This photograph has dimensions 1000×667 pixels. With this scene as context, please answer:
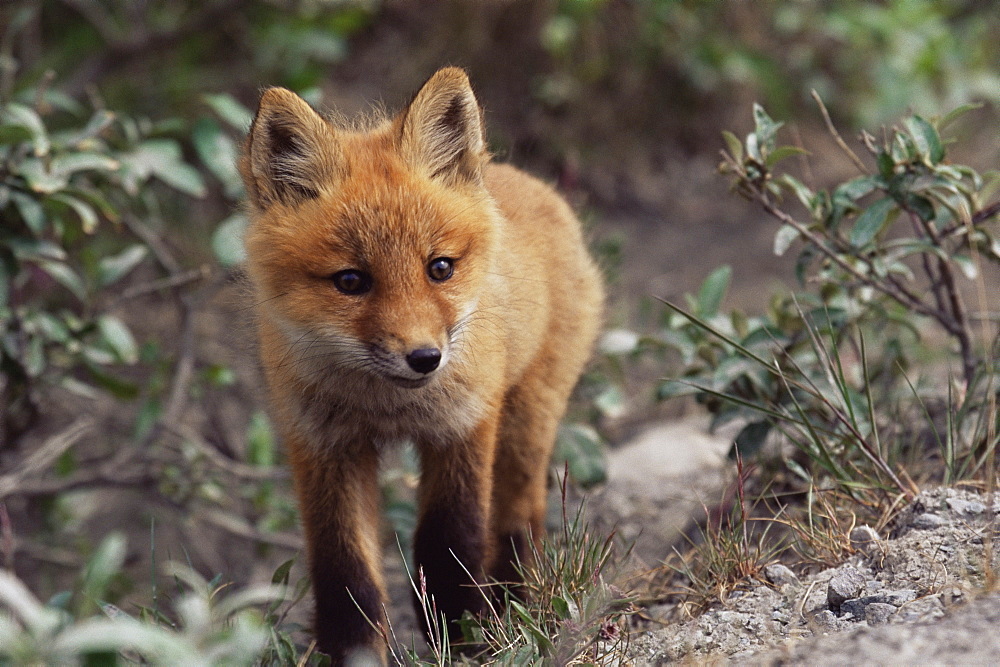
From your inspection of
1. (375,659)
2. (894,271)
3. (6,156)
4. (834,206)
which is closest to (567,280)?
(834,206)

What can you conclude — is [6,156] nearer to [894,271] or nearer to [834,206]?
[834,206]

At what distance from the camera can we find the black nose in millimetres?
2428

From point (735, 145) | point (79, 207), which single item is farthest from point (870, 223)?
point (79, 207)

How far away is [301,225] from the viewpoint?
271 cm

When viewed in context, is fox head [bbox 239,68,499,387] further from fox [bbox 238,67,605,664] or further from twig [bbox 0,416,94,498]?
twig [bbox 0,416,94,498]

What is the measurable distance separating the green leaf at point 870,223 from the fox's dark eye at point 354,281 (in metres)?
1.72

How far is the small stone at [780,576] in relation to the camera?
2709 millimetres

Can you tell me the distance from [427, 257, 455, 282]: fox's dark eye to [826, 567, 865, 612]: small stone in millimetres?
1319

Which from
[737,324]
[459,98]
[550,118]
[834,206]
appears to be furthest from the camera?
[550,118]

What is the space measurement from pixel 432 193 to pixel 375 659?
1.38 metres

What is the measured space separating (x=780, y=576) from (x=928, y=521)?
0.43 metres

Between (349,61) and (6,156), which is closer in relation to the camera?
(6,156)

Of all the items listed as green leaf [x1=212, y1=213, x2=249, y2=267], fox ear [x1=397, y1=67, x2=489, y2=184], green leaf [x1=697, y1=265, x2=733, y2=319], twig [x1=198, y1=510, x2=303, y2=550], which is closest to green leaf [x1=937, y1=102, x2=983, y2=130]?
green leaf [x1=697, y1=265, x2=733, y2=319]

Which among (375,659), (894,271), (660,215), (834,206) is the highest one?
(834,206)
